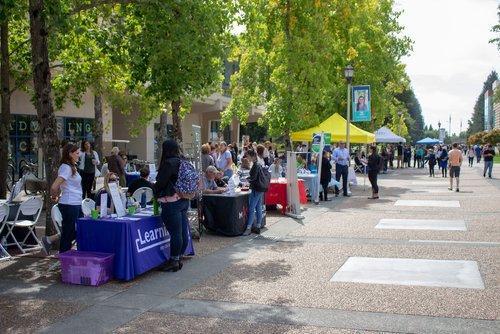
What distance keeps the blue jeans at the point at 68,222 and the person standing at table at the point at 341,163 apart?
39.6ft

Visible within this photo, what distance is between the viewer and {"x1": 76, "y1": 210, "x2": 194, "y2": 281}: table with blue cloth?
7352 mm

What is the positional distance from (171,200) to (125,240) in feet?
2.75

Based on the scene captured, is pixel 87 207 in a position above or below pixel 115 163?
below

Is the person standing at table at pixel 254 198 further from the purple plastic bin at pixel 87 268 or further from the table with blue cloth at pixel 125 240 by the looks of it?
the purple plastic bin at pixel 87 268

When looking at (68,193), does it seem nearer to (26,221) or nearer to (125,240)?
(125,240)

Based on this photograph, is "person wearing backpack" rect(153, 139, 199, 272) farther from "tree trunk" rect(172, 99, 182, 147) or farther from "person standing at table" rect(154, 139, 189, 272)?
"tree trunk" rect(172, 99, 182, 147)

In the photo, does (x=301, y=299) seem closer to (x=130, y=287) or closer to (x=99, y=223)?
(x=130, y=287)

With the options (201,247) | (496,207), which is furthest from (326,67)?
(201,247)

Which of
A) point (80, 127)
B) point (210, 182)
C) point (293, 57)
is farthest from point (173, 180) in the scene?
point (80, 127)

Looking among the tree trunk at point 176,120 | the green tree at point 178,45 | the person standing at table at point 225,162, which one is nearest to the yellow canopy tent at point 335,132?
the person standing at table at point 225,162

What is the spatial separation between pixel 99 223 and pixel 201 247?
105 inches

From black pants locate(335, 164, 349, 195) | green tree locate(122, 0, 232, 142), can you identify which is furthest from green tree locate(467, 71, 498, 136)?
green tree locate(122, 0, 232, 142)

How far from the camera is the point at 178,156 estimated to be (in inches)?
311

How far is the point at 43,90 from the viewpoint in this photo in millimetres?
9203
